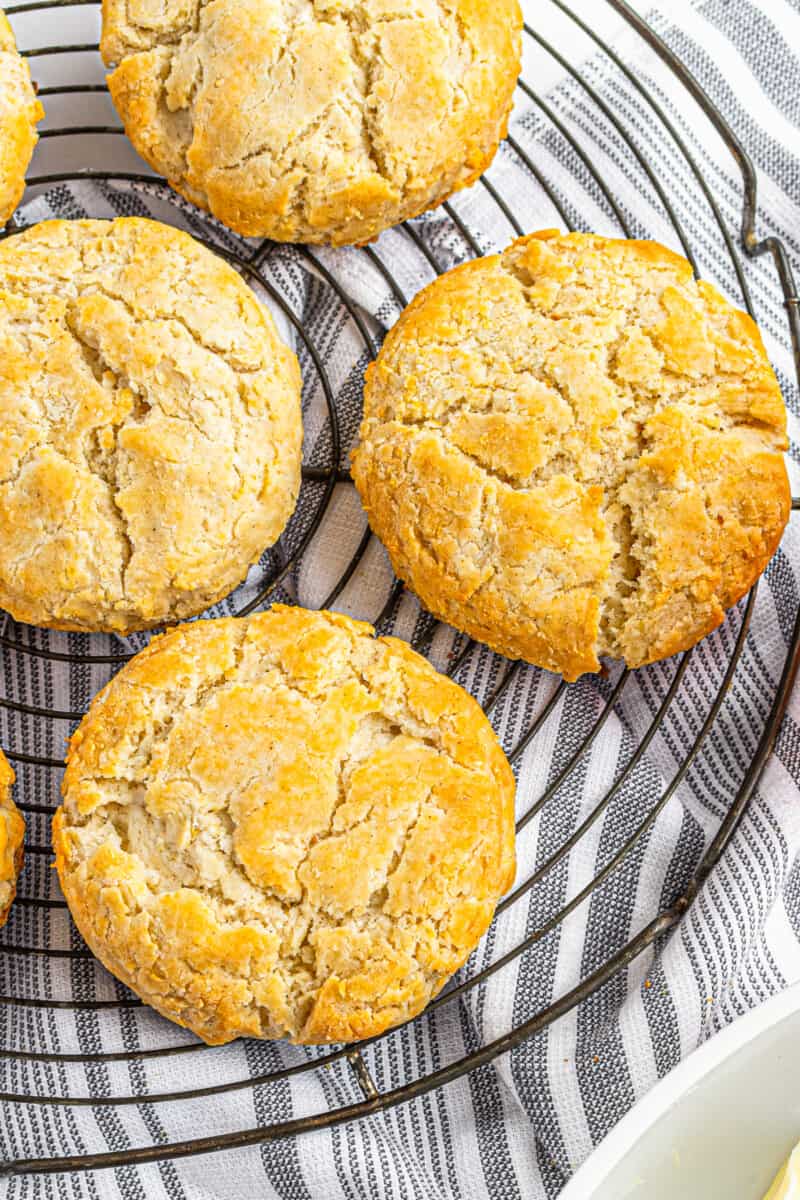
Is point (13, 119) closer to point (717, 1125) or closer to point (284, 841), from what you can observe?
point (284, 841)

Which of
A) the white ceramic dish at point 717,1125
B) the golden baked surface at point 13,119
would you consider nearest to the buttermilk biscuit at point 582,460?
the white ceramic dish at point 717,1125

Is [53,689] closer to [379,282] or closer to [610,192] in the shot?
[379,282]

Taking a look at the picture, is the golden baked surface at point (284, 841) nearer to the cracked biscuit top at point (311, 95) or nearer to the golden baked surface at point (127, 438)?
the golden baked surface at point (127, 438)

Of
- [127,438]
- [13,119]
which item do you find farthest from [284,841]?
[13,119]

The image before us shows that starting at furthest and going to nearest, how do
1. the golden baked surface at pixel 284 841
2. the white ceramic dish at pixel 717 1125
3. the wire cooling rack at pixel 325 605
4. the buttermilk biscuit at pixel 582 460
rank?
1. the wire cooling rack at pixel 325 605
2. the buttermilk biscuit at pixel 582 460
3. the golden baked surface at pixel 284 841
4. the white ceramic dish at pixel 717 1125

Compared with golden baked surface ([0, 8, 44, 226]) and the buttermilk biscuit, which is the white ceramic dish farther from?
golden baked surface ([0, 8, 44, 226])

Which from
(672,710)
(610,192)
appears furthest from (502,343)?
(672,710)
